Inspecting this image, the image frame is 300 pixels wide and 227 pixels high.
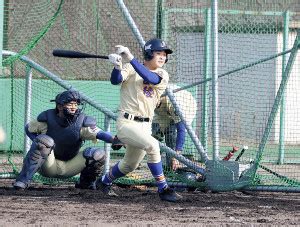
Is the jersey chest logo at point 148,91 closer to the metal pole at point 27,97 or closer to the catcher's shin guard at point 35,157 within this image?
the catcher's shin guard at point 35,157

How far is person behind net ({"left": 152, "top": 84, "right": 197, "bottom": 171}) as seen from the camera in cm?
1046

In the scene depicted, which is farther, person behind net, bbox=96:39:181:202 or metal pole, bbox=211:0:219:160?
metal pole, bbox=211:0:219:160

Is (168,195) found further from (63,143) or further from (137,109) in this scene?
(63,143)

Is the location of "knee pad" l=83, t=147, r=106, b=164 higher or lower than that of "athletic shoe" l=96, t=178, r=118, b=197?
higher

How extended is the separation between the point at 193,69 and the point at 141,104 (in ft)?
13.6

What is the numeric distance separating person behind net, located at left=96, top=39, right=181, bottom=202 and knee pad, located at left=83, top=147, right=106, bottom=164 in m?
0.73

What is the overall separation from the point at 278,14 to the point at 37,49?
168 inches

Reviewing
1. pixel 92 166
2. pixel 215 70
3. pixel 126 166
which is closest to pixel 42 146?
pixel 92 166

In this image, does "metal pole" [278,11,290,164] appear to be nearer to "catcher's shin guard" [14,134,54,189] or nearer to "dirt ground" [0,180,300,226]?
"dirt ground" [0,180,300,226]

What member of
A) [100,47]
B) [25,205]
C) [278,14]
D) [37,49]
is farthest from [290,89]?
[25,205]

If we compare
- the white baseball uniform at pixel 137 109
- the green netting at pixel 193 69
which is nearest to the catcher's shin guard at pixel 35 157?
the white baseball uniform at pixel 137 109

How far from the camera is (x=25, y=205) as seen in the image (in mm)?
8484

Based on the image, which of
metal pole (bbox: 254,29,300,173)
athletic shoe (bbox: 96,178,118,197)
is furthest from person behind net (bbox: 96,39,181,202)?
metal pole (bbox: 254,29,300,173)

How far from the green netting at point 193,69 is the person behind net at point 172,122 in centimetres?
17
